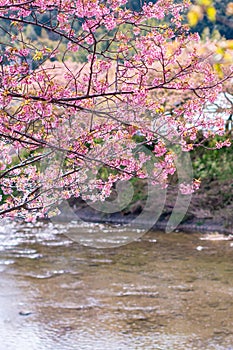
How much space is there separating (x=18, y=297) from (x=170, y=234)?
507cm

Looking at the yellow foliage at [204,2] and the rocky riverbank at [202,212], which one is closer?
the yellow foliage at [204,2]

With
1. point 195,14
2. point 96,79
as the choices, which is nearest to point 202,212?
point 96,79

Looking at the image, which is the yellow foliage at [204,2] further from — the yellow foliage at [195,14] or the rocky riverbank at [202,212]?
the rocky riverbank at [202,212]

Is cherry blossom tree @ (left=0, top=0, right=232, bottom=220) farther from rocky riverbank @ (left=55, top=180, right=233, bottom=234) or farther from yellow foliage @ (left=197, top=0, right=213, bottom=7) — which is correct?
rocky riverbank @ (left=55, top=180, right=233, bottom=234)

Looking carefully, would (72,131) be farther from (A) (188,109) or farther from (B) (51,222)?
(B) (51,222)

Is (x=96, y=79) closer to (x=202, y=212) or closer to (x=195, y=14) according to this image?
(x=195, y=14)

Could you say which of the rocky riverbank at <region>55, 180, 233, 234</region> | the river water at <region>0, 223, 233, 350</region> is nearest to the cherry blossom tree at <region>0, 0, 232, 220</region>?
the river water at <region>0, 223, 233, 350</region>

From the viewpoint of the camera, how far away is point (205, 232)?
11320mm

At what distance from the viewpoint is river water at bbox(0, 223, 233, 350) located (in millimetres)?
5160

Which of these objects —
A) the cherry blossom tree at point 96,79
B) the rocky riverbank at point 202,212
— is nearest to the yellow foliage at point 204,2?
the cherry blossom tree at point 96,79

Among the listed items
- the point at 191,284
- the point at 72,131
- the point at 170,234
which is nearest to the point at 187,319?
the point at 191,284

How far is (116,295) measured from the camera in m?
6.54

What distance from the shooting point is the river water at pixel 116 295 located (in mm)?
5160

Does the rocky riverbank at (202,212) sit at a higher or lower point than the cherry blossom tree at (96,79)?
lower
